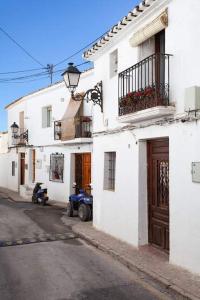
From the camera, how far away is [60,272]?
7535 mm

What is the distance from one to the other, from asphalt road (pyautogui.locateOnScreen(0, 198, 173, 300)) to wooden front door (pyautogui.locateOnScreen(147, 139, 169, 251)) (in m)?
1.19

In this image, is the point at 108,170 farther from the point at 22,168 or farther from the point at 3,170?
the point at 3,170

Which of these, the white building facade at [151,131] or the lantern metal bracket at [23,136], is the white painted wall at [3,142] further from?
the white building facade at [151,131]

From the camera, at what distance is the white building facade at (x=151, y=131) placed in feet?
23.3

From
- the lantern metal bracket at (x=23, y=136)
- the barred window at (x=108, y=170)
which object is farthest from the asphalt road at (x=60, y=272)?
the lantern metal bracket at (x=23, y=136)

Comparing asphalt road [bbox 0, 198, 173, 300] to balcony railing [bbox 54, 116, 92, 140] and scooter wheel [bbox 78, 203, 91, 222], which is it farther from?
balcony railing [bbox 54, 116, 92, 140]

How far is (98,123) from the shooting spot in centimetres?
1167

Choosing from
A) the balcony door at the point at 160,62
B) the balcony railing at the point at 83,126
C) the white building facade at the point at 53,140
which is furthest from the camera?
the white building facade at the point at 53,140

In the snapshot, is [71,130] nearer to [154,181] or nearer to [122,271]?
[154,181]

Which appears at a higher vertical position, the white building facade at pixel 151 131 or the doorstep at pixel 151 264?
the white building facade at pixel 151 131

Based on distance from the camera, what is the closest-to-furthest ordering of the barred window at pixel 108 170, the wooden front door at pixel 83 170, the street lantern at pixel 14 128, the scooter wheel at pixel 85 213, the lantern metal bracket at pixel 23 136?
the barred window at pixel 108 170 < the scooter wheel at pixel 85 213 < the wooden front door at pixel 83 170 < the lantern metal bracket at pixel 23 136 < the street lantern at pixel 14 128

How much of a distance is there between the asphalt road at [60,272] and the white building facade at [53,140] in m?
5.58

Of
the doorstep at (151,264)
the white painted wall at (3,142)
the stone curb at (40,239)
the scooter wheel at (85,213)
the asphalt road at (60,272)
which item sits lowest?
the asphalt road at (60,272)

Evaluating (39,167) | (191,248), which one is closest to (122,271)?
(191,248)
